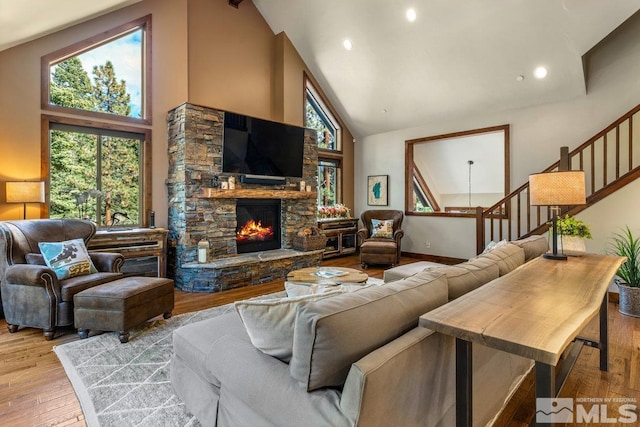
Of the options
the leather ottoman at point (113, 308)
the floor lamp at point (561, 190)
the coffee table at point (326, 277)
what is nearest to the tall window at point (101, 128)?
the leather ottoman at point (113, 308)

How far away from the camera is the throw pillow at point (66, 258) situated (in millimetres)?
3146

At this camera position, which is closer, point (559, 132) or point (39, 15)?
point (39, 15)

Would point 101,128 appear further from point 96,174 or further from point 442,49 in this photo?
point 442,49

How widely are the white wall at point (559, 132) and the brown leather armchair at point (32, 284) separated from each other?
5.39 meters

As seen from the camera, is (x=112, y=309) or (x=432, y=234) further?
(x=432, y=234)

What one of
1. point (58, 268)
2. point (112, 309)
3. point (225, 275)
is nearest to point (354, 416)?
point (112, 309)

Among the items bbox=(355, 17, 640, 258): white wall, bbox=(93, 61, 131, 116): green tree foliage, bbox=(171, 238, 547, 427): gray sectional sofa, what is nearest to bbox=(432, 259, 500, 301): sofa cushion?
bbox=(171, 238, 547, 427): gray sectional sofa

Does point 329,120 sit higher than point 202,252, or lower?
higher

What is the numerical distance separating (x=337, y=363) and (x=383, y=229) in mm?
5245

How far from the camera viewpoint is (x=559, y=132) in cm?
508

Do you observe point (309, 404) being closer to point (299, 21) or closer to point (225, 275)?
point (225, 275)

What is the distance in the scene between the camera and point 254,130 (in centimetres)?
521

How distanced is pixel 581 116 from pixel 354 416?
5.82 metres

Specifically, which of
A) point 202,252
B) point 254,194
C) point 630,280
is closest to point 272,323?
point 202,252
